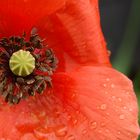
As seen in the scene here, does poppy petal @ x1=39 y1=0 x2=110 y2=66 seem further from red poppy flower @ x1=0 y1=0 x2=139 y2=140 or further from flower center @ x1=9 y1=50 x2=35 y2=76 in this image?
flower center @ x1=9 y1=50 x2=35 y2=76

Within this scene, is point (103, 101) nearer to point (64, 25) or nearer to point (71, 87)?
point (71, 87)

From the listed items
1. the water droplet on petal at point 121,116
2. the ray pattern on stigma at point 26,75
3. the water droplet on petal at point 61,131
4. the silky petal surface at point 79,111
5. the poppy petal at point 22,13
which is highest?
the poppy petal at point 22,13

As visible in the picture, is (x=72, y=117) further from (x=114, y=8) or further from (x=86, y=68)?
(x=114, y=8)

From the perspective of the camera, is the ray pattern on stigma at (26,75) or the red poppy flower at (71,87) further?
the ray pattern on stigma at (26,75)

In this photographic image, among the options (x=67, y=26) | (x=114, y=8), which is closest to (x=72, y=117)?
(x=67, y=26)

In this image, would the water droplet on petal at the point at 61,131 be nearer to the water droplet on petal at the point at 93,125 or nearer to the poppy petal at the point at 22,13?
the water droplet on petal at the point at 93,125

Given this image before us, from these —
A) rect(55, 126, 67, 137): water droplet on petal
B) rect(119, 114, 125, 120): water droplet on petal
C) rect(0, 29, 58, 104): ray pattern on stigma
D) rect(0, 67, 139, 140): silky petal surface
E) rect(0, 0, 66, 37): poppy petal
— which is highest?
rect(0, 0, 66, 37): poppy petal

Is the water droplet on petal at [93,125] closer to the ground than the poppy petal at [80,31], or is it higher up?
closer to the ground

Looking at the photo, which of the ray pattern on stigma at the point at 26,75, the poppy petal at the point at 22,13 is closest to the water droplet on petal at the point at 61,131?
the ray pattern on stigma at the point at 26,75

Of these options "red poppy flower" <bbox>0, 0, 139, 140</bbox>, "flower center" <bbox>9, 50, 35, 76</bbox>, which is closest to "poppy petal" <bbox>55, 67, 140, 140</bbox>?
"red poppy flower" <bbox>0, 0, 139, 140</bbox>
